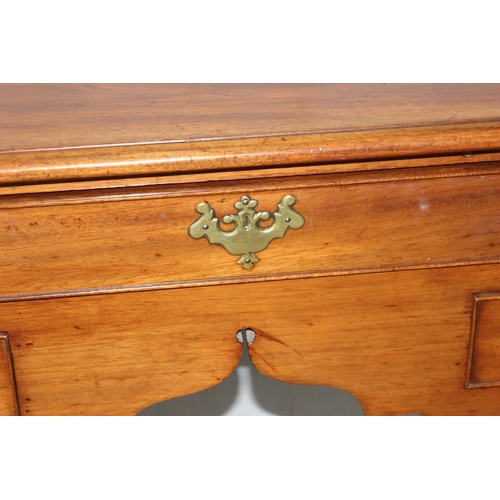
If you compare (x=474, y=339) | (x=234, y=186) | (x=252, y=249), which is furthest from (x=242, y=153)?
(x=474, y=339)

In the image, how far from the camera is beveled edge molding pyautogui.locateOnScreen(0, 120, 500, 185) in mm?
1040

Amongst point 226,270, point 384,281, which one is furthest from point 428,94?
point 226,270

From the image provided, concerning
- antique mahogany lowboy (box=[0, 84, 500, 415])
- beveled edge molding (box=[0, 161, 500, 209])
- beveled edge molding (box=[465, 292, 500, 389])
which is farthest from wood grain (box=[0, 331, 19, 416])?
beveled edge molding (box=[465, 292, 500, 389])

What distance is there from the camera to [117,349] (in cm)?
120

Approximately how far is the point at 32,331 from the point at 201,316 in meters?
0.27

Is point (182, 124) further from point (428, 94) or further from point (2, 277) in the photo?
point (428, 94)

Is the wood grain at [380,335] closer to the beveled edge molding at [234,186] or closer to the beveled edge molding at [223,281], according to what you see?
the beveled edge molding at [223,281]

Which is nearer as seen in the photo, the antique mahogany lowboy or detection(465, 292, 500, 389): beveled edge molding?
the antique mahogany lowboy

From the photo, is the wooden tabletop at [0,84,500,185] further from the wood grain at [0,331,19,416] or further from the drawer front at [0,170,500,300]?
the wood grain at [0,331,19,416]

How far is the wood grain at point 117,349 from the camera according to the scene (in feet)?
3.83

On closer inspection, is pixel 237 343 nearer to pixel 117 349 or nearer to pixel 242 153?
pixel 117 349

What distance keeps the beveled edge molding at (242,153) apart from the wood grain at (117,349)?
0.71 feet

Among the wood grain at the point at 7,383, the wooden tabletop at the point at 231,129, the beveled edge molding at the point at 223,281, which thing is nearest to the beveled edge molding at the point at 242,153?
the wooden tabletop at the point at 231,129

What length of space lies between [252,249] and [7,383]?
0.45 m
